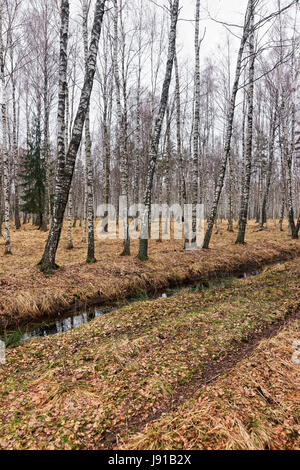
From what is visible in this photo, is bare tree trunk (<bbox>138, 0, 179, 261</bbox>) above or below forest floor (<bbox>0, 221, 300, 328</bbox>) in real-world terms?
above

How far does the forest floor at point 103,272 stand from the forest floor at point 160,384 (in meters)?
1.58

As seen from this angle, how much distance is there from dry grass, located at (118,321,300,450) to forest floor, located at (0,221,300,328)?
4434 millimetres

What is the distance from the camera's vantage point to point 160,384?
306 centimetres

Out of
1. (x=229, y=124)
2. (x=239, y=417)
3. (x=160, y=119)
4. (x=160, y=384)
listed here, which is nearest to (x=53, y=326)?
(x=160, y=384)

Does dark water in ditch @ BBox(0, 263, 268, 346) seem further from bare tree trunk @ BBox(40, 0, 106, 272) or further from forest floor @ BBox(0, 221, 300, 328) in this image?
bare tree trunk @ BBox(40, 0, 106, 272)

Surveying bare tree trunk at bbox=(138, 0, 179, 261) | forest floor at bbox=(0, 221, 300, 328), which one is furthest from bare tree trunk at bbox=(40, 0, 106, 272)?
bare tree trunk at bbox=(138, 0, 179, 261)

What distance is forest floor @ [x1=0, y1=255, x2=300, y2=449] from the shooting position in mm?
2287

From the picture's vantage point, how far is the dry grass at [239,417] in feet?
6.99

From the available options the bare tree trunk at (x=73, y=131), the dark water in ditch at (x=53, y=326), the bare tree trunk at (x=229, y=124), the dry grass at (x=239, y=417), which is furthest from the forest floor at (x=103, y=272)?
the dry grass at (x=239, y=417)

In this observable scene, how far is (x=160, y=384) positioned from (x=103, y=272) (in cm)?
517

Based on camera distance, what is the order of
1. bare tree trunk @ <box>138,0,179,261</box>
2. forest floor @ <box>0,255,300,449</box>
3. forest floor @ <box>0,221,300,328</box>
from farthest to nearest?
bare tree trunk @ <box>138,0,179,261</box> → forest floor @ <box>0,221,300,328</box> → forest floor @ <box>0,255,300,449</box>
